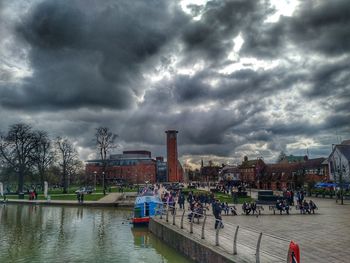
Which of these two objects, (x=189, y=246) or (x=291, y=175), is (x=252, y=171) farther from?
(x=189, y=246)

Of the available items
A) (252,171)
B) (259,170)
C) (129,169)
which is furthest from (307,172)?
(129,169)

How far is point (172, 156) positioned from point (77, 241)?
414 feet

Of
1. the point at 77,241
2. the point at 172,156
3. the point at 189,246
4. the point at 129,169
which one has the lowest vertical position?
the point at 77,241

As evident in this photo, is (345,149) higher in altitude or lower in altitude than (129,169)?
higher

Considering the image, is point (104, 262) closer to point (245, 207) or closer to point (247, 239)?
point (247, 239)

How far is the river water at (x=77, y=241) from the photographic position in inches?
714

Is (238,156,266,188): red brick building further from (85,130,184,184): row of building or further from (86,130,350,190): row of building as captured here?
(85,130,184,184): row of building

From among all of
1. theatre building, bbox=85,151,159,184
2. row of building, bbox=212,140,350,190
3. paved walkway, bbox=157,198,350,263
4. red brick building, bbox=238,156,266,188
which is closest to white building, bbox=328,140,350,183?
row of building, bbox=212,140,350,190

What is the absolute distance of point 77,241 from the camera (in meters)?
22.7

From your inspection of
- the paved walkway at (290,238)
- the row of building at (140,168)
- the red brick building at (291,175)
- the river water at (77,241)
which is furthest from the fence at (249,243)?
the row of building at (140,168)

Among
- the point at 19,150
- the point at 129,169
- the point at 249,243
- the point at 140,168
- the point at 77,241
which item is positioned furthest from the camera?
the point at 140,168

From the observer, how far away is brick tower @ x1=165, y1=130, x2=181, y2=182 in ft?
482

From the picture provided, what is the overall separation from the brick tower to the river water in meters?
111

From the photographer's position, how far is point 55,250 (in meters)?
19.7
